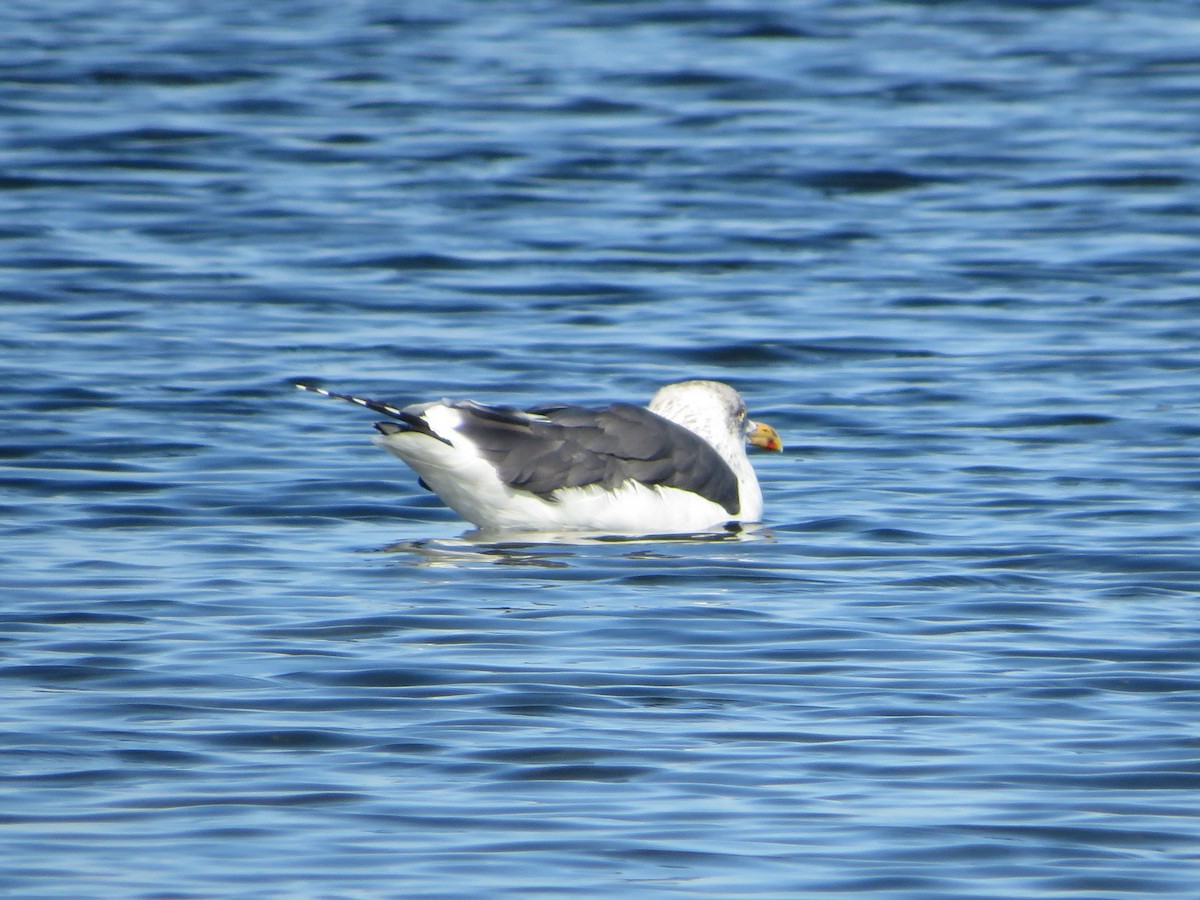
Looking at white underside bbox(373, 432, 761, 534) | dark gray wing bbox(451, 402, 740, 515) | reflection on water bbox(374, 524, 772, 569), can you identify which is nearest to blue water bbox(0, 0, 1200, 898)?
reflection on water bbox(374, 524, 772, 569)

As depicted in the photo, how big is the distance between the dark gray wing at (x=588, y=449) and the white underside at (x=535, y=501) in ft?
0.16

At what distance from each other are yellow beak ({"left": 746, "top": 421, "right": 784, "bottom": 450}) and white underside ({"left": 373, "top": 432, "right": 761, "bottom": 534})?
1.09 meters

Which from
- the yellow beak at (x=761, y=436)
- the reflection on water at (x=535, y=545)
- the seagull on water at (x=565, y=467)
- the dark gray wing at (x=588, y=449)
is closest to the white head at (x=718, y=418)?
the yellow beak at (x=761, y=436)

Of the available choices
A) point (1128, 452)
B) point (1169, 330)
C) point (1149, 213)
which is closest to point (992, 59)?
point (1149, 213)

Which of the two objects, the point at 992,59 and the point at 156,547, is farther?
the point at 992,59

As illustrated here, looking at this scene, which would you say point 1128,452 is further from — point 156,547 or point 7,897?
point 7,897

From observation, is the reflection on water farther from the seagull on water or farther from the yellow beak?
the yellow beak

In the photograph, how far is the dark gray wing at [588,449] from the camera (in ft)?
32.6

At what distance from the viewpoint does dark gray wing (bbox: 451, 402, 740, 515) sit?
9.92m

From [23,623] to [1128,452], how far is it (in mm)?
5908

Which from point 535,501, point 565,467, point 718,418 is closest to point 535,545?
point 535,501

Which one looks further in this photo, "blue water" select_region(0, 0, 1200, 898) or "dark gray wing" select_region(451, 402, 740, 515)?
"dark gray wing" select_region(451, 402, 740, 515)

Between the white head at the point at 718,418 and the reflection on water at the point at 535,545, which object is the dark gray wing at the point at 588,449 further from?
the white head at the point at 718,418

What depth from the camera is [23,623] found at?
8156 millimetres
